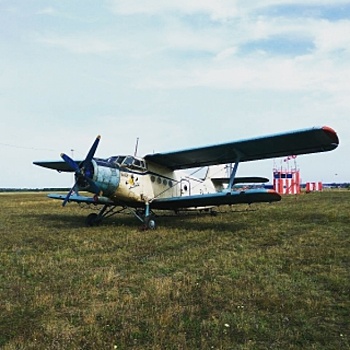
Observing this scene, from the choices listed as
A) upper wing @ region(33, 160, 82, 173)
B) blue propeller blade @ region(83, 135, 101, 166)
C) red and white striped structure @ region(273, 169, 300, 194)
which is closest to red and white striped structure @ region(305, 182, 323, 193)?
red and white striped structure @ region(273, 169, 300, 194)

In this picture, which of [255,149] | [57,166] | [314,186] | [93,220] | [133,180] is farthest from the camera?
[314,186]

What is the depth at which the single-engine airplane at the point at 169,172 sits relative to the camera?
10.7 m

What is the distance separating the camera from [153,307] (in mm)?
4238

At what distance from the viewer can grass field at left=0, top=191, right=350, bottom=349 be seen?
3.45 metres

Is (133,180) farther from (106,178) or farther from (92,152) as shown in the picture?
(92,152)

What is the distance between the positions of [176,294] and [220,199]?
739 cm

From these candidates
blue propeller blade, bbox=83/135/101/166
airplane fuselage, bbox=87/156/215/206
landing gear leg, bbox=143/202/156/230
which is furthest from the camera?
landing gear leg, bbox=143/202/156/230

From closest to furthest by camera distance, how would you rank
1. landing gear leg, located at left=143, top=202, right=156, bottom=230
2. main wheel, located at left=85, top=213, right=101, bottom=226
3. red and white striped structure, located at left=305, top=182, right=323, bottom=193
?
landing gear leg, located at left=143, top=202, right=156, bottom=230
main wheel, located at left=85, top=213, right=101, bottom=226
red and white striped structure, located at left=305, top=182, right=323, bottom=193

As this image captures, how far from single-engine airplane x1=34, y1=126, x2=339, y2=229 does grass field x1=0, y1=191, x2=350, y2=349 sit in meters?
2.37

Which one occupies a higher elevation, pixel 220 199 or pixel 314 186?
pixel 314 186

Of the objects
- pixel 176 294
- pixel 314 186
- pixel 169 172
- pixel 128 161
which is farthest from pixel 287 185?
pixel 176 294

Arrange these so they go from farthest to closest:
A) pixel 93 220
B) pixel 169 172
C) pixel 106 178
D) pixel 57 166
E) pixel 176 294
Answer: pixel 57 166
pixel 169 172
pixel 93 220
pixel 106 178
pixel 176 294

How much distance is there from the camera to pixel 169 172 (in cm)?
1422

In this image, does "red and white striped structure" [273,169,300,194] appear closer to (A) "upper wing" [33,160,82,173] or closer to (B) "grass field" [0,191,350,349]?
(A) "upper wing" [33,160,82,173]
